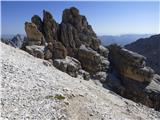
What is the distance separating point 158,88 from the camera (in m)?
82.9

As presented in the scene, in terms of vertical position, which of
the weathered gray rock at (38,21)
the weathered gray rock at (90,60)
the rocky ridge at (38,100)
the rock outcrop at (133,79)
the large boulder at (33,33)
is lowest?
the rock outcrop at (133,79)

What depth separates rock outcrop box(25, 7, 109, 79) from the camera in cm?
7419

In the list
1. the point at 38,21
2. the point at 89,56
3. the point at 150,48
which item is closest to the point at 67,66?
the point at 89,56

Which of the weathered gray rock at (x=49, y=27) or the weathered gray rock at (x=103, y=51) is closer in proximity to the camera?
the weathered gray rock at (x=49, y=27)

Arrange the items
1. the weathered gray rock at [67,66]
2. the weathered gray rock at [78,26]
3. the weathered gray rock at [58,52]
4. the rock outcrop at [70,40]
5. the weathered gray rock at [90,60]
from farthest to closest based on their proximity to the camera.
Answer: the weathered gray rock at [78,26] → the weathered gray rock at [90,60] → the rock outcrop at [70,40] → the weathered gray rock at [58,52] → the weathered gray rock at [67,66]

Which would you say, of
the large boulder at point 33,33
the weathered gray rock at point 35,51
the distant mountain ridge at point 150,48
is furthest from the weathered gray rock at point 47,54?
the distant mountain ridge at point 150,48

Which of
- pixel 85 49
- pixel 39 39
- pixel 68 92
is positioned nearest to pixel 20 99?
pixel 68 92

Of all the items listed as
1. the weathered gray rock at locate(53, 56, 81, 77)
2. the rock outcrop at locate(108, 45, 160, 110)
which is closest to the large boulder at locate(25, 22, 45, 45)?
the weathered gray rock at locate(53, 56, 81, 77)

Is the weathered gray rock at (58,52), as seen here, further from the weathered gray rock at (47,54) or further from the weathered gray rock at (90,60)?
the weathered gray rock at (90,60)

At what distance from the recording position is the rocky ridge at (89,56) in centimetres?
7431

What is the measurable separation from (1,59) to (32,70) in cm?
424

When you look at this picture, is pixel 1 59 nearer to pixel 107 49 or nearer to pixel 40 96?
pixel 40 96

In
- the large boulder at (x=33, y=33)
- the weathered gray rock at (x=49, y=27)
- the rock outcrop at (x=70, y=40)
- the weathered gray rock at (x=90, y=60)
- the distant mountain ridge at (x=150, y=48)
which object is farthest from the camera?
the distant mountain ridge at (x=150, y=48)

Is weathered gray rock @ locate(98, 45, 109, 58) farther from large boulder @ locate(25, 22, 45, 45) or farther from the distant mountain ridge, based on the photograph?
the distant mountain ridge
